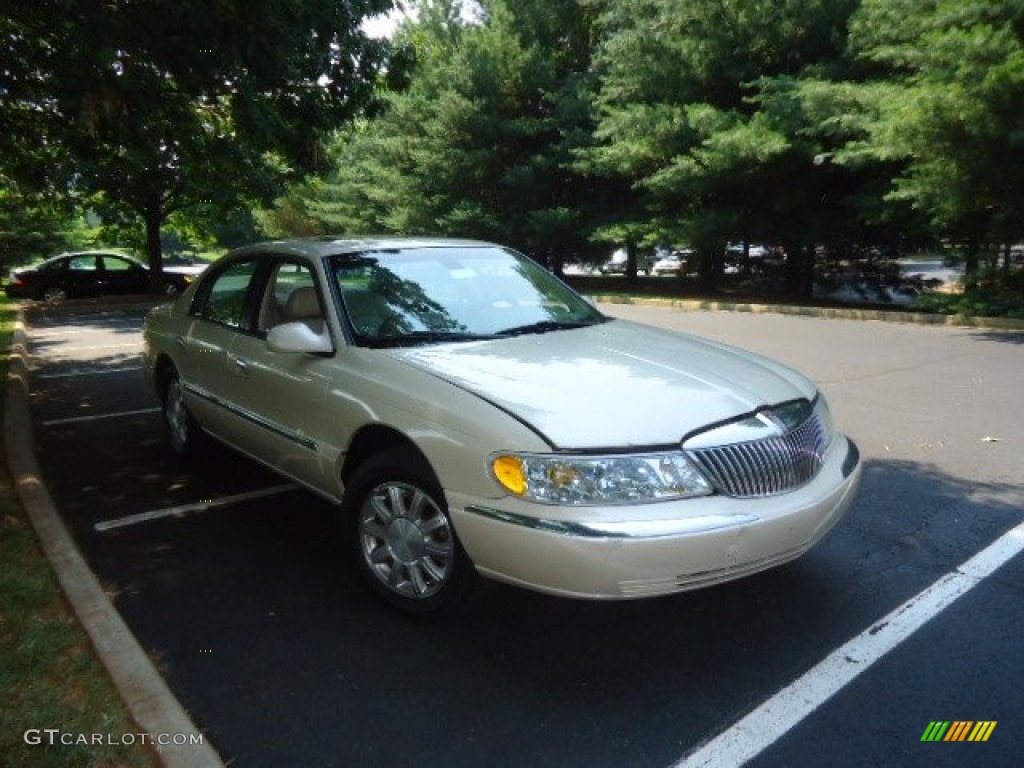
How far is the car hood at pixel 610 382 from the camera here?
2771 millimetres

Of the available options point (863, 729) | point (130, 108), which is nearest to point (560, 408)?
point (863, 729)

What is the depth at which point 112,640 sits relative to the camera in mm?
3016

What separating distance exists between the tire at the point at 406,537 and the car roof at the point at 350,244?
4.69 ft

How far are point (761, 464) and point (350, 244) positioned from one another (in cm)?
260

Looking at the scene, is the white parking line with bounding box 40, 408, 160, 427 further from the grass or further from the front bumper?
the front bumper

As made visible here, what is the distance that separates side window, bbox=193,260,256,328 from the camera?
15.2 ft

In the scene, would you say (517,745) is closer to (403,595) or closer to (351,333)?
(403,595)

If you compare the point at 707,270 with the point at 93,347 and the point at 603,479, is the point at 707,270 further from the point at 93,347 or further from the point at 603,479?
the point at 603,479

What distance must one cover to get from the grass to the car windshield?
5.64 feet

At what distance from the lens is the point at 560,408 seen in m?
2.84

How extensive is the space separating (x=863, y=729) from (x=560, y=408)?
1.46 m

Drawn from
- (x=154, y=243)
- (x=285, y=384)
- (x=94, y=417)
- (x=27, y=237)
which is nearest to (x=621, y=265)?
(x=154, y=243)

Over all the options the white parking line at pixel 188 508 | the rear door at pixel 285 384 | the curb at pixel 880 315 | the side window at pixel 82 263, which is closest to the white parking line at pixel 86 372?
the white parking line at pixel 188 508

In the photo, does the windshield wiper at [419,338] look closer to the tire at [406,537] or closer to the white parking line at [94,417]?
the tire at [406,537]
